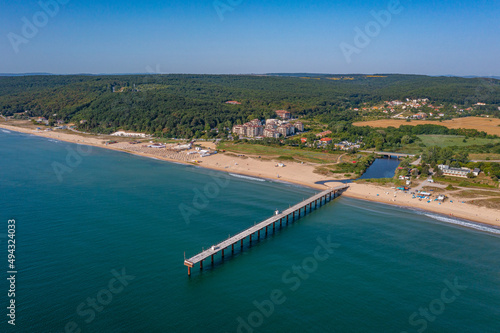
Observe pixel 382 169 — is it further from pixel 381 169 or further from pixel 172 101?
pixel 172 101

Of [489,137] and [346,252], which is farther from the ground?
[489,137]

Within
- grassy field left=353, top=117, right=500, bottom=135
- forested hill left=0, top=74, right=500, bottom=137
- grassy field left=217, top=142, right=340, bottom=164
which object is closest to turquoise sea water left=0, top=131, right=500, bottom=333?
grassy field left=217, top=142, right=340, bottom=164

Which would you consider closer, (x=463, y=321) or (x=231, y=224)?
(x=463, y=321)

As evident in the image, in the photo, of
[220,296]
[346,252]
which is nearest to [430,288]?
[346,252]

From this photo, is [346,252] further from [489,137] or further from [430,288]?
[489,137]

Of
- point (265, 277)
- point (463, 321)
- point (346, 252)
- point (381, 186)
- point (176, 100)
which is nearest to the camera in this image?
point (463, 321)

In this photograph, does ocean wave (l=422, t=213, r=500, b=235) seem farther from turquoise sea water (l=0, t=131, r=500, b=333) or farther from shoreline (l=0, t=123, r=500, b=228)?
shoreline (l=0, t=123, r=500, b=228)

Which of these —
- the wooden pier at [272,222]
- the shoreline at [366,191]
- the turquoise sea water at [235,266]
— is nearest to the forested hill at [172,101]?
the shoreline at [366,191]
